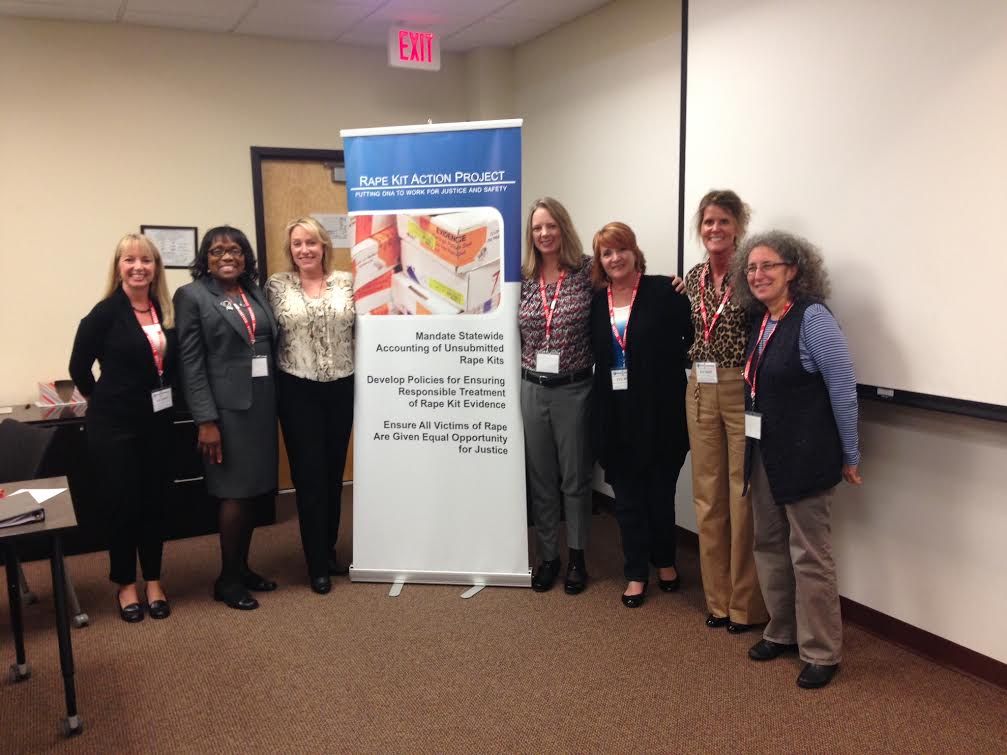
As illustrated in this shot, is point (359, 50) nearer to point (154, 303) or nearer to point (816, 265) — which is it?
point (154, 303)

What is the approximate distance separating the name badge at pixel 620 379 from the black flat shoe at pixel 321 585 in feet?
4.89

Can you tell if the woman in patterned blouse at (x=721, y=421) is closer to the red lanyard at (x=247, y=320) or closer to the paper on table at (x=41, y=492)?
the red lanyard at (x=247, y=320)

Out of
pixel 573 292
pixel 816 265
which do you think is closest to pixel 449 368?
pixel 573 292

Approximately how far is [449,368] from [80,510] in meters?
2.09

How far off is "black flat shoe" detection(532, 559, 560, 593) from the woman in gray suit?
116 centimetres

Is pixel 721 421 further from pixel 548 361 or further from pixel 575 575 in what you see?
pixel 575 575

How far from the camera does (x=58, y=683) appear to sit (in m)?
2.61

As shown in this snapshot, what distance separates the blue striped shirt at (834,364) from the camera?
2309 millimetres

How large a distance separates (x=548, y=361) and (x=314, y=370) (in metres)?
0.96

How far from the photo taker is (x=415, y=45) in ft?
14.6

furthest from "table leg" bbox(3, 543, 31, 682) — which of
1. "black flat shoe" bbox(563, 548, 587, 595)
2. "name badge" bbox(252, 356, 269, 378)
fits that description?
"black flat shoe" bbox(563, 548, 587, 595)

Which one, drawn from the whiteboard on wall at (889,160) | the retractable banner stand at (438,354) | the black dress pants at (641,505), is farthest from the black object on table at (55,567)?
the whiteboard on wall at (889,160)

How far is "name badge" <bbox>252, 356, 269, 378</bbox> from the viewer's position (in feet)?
10.1

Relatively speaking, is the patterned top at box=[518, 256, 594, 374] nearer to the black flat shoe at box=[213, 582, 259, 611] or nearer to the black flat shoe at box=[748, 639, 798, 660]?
the black flat shoe at box=[748, 639, 798, 660]
